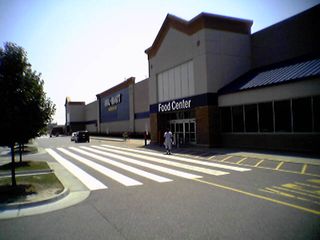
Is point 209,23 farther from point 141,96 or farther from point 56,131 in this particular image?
point 56,131

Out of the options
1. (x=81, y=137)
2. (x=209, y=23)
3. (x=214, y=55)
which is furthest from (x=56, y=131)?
(x=209, y=23)

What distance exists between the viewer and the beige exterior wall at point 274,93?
1712 centimetres

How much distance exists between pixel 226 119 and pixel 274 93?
5073 mm

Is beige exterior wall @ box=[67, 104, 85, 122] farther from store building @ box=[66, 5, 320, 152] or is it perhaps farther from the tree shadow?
the tree shadow

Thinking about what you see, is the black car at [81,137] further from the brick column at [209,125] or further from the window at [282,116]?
the window at [282,116]

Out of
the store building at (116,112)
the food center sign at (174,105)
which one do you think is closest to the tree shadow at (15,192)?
the food center sign at (174,105)

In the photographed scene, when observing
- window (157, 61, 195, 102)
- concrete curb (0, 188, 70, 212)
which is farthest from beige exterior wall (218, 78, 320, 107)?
concrete curb (0, 188, 70, 212)

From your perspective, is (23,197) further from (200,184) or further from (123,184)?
(200,184)

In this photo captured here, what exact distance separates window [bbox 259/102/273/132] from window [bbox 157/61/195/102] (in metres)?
6.99

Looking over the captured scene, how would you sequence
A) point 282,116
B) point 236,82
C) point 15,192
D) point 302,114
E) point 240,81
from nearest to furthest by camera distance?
1. point 15,192
2. point 302,114
3. point 282,116
4. point 240,81
5. point 236,82

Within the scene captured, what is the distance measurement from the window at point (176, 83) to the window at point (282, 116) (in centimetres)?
822

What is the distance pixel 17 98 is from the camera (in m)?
10.1

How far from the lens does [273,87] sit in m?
19.3

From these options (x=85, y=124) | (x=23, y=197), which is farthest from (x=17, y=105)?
(x=85, y=124)
